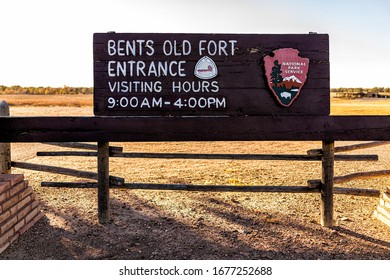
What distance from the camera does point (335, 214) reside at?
6.19m

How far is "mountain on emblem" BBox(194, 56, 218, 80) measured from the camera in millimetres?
4895

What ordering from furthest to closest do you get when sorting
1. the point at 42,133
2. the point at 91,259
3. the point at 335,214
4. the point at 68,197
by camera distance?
the point at 68,197 < the point at 335,214 < the point at 42,133 < the point at 91,259

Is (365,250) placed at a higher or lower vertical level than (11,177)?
lower

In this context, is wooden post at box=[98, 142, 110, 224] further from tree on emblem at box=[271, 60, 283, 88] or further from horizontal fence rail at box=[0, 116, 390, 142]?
tree on emblem at box=[271, 60, 283, 88]

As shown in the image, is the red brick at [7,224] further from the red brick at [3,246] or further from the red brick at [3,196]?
the red brick at [3,196]

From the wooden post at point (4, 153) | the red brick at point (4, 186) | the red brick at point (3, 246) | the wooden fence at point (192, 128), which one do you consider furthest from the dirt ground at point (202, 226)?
the wooden fence at point (192, 128)

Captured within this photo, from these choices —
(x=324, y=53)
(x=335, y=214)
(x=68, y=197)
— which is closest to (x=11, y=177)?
(x=68, y=197)

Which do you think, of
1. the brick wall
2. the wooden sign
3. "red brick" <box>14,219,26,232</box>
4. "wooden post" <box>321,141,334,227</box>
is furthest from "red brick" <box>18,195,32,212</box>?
"wooden post" <box>321,141,334,227</box>

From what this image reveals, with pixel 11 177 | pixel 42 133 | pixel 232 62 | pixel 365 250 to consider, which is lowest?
pixel 365 250

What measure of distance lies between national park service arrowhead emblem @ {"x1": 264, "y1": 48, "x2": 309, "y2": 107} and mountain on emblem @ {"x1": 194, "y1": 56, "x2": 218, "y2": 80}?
2.24ft

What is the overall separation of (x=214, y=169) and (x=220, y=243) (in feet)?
15.3

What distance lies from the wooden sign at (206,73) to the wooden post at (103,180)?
0.66 m

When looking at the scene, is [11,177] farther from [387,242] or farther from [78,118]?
[387,242]

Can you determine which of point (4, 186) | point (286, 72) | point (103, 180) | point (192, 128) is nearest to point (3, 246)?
point (4, 186)
